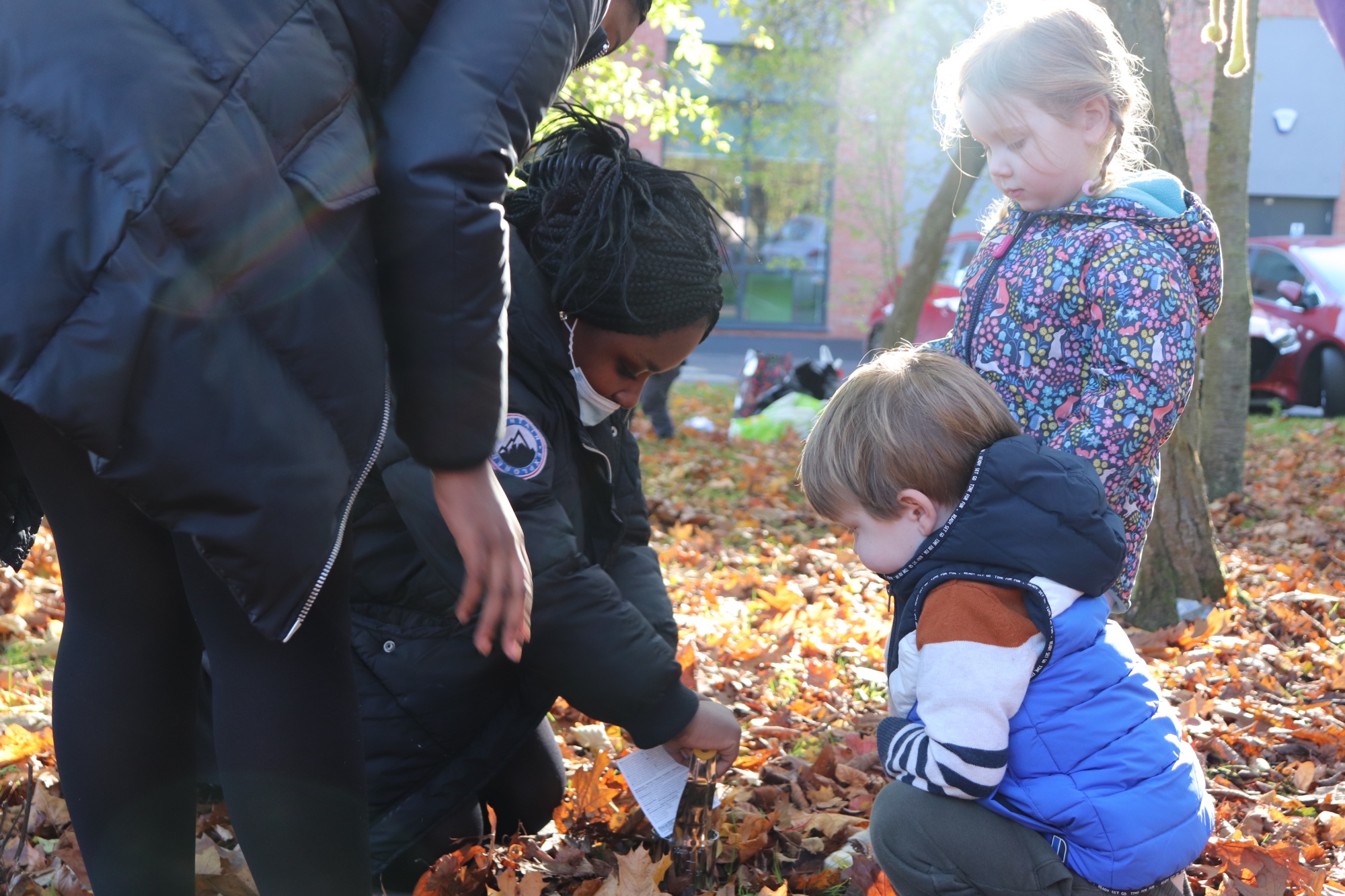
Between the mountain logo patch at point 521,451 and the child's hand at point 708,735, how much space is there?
1.64 feet

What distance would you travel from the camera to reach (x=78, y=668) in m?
1.40

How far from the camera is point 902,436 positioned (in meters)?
1.63

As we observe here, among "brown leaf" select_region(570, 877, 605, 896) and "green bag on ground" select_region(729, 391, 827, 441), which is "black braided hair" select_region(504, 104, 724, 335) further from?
"green bag on ground" select_region(729, 391, 827, 441)

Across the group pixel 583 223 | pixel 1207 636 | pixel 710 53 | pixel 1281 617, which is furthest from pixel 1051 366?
pixel 710 53

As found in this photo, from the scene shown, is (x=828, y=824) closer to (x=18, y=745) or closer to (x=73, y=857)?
(x=73, y=857)

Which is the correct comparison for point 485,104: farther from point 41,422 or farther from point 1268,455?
point 1268,455

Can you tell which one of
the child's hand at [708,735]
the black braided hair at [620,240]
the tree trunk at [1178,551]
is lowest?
the tree trunk at [1178,551]

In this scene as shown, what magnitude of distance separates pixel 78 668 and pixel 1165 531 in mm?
3364

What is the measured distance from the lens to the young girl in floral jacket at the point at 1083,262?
6.90 ft

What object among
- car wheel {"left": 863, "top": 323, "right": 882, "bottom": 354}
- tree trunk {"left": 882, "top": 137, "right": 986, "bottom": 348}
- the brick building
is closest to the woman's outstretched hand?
tree trunk {"left": 882, "top": 137, "right": 986, "bottom": 348}

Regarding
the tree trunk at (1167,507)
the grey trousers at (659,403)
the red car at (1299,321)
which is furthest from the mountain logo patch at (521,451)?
the red car at (1299,321)

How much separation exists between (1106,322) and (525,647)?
122 cm

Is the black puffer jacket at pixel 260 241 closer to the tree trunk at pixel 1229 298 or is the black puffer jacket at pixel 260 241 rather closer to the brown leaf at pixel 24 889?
the brown leaf at pixel 24 889

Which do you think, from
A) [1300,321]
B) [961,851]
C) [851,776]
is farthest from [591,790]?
[1300,321]
